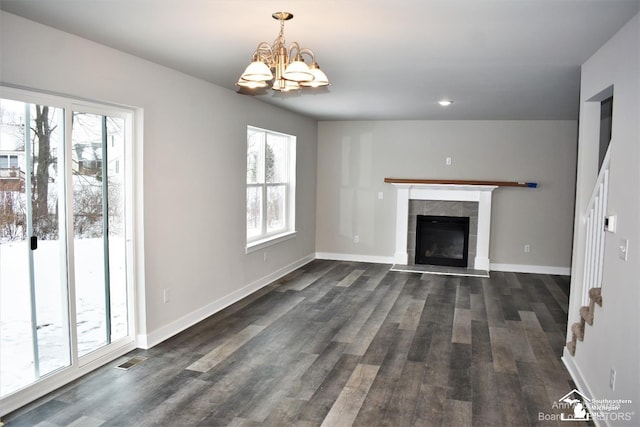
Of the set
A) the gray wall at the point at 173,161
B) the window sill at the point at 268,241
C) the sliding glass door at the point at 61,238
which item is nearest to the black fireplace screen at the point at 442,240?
the window sill at the point at 268,241

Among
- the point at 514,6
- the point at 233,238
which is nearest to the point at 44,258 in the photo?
the point at 233,238

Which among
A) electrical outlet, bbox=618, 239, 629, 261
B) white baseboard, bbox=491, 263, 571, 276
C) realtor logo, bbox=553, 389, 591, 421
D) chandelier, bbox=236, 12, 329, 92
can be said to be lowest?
realtor logo, bbox=553, 389, 591, 421

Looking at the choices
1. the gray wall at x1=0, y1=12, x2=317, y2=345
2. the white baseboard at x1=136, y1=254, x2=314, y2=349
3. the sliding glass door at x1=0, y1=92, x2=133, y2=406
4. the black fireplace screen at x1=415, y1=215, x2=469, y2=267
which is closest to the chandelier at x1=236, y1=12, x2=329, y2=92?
the gray wall at x1=0, y1=12, x2=317, y2=345

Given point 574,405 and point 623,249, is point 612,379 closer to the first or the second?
point 574,405

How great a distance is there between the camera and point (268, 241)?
20.0 feet

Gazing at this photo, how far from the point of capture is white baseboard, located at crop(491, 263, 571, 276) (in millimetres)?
7121

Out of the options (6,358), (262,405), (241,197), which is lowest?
(262,405)

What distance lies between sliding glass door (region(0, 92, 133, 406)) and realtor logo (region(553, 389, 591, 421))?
10.5 ft

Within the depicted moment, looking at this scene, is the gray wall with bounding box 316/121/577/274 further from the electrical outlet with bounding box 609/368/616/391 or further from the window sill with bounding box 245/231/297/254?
the electrical outlet with bounding box 609/368/616/391

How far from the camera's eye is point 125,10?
2.60 metres

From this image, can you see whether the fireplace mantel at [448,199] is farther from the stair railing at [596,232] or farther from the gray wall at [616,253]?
the gray wall at [616,253]

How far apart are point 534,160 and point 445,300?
2959 millimetres

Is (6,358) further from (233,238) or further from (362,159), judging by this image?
(362,159)

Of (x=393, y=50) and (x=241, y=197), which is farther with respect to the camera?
(x=241, y=197)
